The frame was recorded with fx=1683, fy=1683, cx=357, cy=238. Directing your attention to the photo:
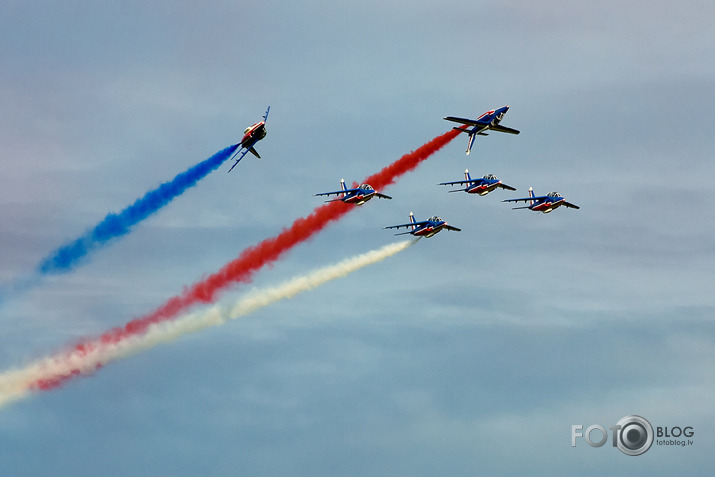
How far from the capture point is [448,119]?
190875 millimetres

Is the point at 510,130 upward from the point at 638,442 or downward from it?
upward

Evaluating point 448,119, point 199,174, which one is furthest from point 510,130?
point 199,174

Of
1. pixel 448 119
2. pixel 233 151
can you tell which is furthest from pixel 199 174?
pixel 448 119

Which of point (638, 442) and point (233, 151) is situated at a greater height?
point (233, 151)

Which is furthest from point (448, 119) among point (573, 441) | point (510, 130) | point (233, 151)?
point (573, 441)

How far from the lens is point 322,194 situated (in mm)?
199250

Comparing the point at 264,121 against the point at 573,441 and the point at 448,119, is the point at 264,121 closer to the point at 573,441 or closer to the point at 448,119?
the point at 448,119

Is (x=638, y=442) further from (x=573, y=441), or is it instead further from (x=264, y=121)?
(x=264, y=121)

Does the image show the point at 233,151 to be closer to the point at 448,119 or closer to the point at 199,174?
the point at 199,174

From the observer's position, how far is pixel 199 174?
7776 inches

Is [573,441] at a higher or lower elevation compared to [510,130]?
lower

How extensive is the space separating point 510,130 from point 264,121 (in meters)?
29.0

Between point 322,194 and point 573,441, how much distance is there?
41.3 meters

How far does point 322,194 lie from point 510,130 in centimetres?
2341
